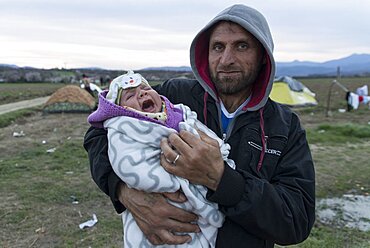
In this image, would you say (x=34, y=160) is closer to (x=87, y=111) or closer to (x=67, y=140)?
(x=67, y=140)

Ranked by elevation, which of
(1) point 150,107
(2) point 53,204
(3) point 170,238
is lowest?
(2) point 53,204

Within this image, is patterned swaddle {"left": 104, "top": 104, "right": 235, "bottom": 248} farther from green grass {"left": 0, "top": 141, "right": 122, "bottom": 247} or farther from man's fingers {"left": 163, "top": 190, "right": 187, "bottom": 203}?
green grass {"left": 0, "top": 141, "right": 122, "bottom": 247}

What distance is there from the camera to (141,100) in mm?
2090

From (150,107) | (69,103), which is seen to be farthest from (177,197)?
(69,103)

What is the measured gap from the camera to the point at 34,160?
8.66m

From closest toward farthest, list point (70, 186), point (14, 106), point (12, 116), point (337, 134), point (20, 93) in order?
point (70, 186)
point (337, 134)
point (12, 116)
point (14, 106)
point (20, 93)

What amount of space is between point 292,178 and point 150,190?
0.67 meters

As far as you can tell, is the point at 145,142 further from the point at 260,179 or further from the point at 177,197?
the point at 260,179

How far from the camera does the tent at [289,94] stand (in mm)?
20109

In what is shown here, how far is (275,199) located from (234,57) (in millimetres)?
756

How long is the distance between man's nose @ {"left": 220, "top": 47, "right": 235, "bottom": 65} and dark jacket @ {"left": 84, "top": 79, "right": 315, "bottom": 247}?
247 millimetres

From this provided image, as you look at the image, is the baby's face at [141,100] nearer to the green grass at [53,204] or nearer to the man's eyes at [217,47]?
the man's eyes at [217,47]

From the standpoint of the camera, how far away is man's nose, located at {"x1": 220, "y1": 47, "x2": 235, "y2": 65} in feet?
6.77

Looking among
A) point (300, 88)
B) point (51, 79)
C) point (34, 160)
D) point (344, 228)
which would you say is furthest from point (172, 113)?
point (51, 79)
